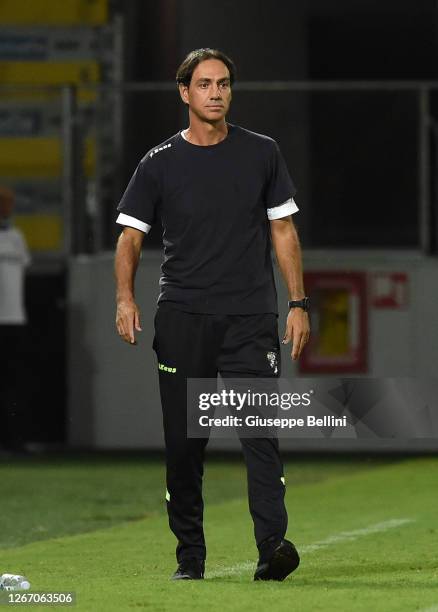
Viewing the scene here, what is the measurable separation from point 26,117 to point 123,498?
507 centimetres

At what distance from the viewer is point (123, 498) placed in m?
11.6

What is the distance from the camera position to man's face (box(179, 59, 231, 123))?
673 cm

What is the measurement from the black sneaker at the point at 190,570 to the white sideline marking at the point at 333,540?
246 millimetres

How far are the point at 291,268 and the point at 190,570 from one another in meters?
1.15

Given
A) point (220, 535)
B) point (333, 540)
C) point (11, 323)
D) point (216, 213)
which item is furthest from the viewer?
point (11, 323)

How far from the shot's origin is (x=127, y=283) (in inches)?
266

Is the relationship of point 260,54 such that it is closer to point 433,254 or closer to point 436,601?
point 433,254

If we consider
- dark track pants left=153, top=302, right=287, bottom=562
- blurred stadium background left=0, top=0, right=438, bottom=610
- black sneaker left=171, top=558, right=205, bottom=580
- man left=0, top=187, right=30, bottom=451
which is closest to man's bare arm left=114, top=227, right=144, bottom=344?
dark track pants left=153, top=302, right=287, bottom=562

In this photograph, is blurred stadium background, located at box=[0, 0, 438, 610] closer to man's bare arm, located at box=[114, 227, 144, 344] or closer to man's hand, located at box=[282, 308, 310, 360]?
man's bare arm, located at box=[114, 227, 144, 344]

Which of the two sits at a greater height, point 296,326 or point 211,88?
point 211,88

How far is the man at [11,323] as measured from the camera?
1453cm

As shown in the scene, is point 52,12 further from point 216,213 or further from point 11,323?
point 216,213

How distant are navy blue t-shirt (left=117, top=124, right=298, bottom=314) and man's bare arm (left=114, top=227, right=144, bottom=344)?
0.06 meters

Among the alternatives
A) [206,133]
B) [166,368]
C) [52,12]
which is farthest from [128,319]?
[52,12]
